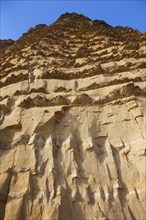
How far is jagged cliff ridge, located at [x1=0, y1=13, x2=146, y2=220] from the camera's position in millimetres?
6836

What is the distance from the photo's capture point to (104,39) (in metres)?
17.3

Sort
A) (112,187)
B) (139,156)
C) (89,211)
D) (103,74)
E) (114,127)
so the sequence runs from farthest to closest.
A: (103,74) → (114,127) → (139,156) → (112,187) → (89,211)

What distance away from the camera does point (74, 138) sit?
8797 mm

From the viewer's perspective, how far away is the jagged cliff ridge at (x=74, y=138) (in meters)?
6.84

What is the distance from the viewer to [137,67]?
12.3 metres

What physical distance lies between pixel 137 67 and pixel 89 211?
778cm

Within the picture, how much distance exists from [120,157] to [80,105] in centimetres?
282

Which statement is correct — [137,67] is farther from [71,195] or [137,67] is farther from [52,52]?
[71,195]

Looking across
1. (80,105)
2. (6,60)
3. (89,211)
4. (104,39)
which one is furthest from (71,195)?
(104,39)

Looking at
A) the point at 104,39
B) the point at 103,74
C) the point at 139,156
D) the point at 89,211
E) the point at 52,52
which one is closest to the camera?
the point at 89,211

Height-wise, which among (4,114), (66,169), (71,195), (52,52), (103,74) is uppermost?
(52,52)

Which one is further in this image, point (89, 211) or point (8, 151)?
point (8, 151)

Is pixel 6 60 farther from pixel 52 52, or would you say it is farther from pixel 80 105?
A: pixel 80 105

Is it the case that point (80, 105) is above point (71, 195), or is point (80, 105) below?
above
